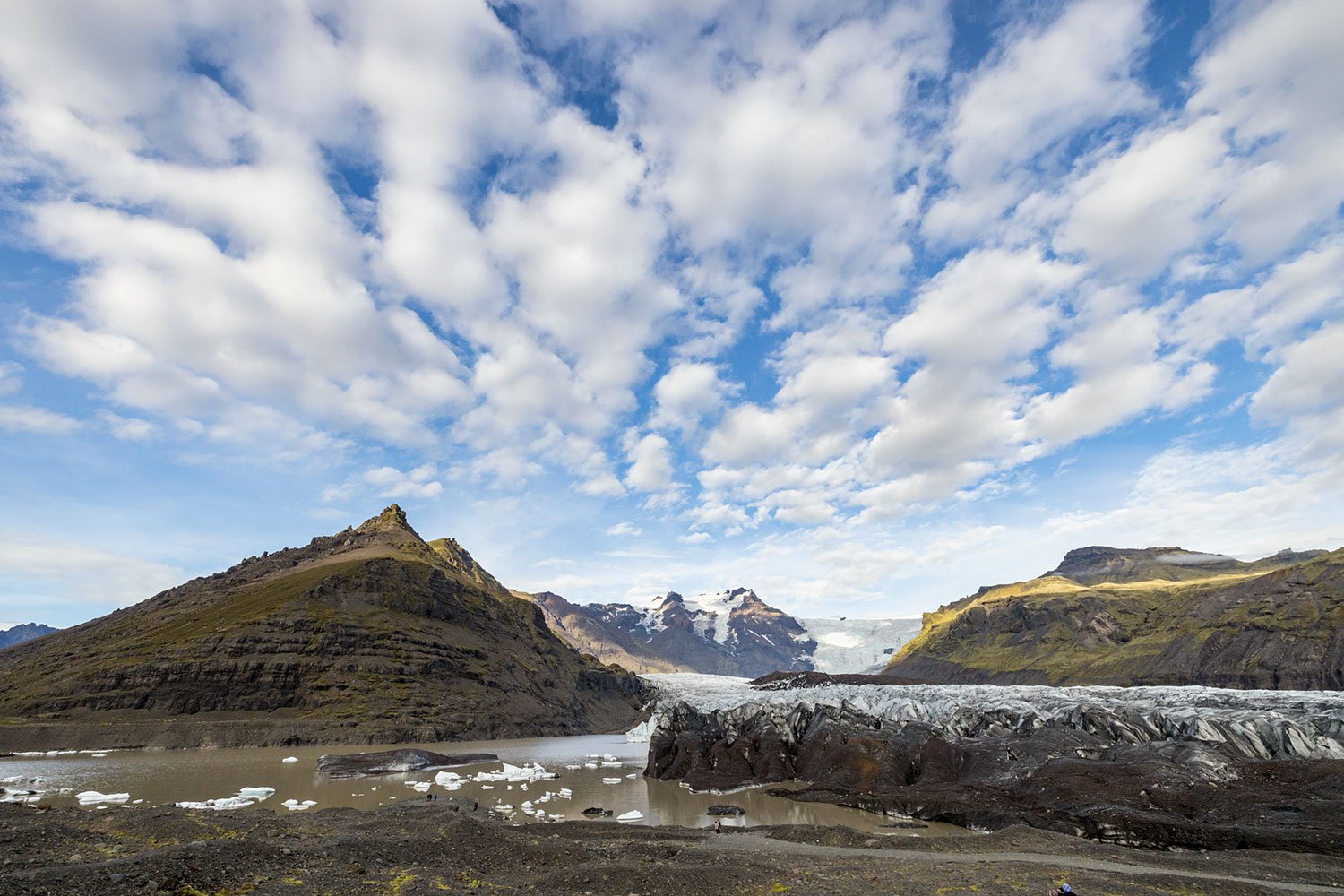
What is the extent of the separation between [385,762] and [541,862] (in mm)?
48060

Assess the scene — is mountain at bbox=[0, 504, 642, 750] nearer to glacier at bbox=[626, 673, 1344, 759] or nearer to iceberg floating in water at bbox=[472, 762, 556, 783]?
iceberg floating in water at bbox=[472, 762, 556, 783]

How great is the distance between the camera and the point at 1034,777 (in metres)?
38.4

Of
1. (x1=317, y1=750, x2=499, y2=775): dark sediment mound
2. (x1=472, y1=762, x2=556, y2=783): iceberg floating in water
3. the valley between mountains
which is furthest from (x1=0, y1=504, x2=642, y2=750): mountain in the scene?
(x1=472, y1=762, x2=556, y2=783): iceberg floating in water

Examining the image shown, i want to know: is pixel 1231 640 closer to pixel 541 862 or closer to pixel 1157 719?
pixel 1157 719

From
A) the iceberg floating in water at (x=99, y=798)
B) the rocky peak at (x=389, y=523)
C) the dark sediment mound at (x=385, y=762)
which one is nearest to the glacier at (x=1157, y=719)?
the dark sediment mound at (x=385, y=762)

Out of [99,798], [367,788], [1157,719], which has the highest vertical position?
[1157,719]

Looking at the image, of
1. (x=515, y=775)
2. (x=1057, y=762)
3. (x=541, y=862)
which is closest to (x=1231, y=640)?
(x=1057, y=762)

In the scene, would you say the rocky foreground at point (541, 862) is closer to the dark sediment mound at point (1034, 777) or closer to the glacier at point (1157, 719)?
the dark sediment mound at point (1034, 777)

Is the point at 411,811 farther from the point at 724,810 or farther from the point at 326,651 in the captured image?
the point at 326,651

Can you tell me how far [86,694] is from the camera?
87812mm

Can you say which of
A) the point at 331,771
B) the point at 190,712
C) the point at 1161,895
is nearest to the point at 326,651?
the point at 190,712

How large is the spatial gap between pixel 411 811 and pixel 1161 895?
3244cm

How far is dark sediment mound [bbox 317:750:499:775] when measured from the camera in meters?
58.9

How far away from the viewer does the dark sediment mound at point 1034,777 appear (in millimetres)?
28109
